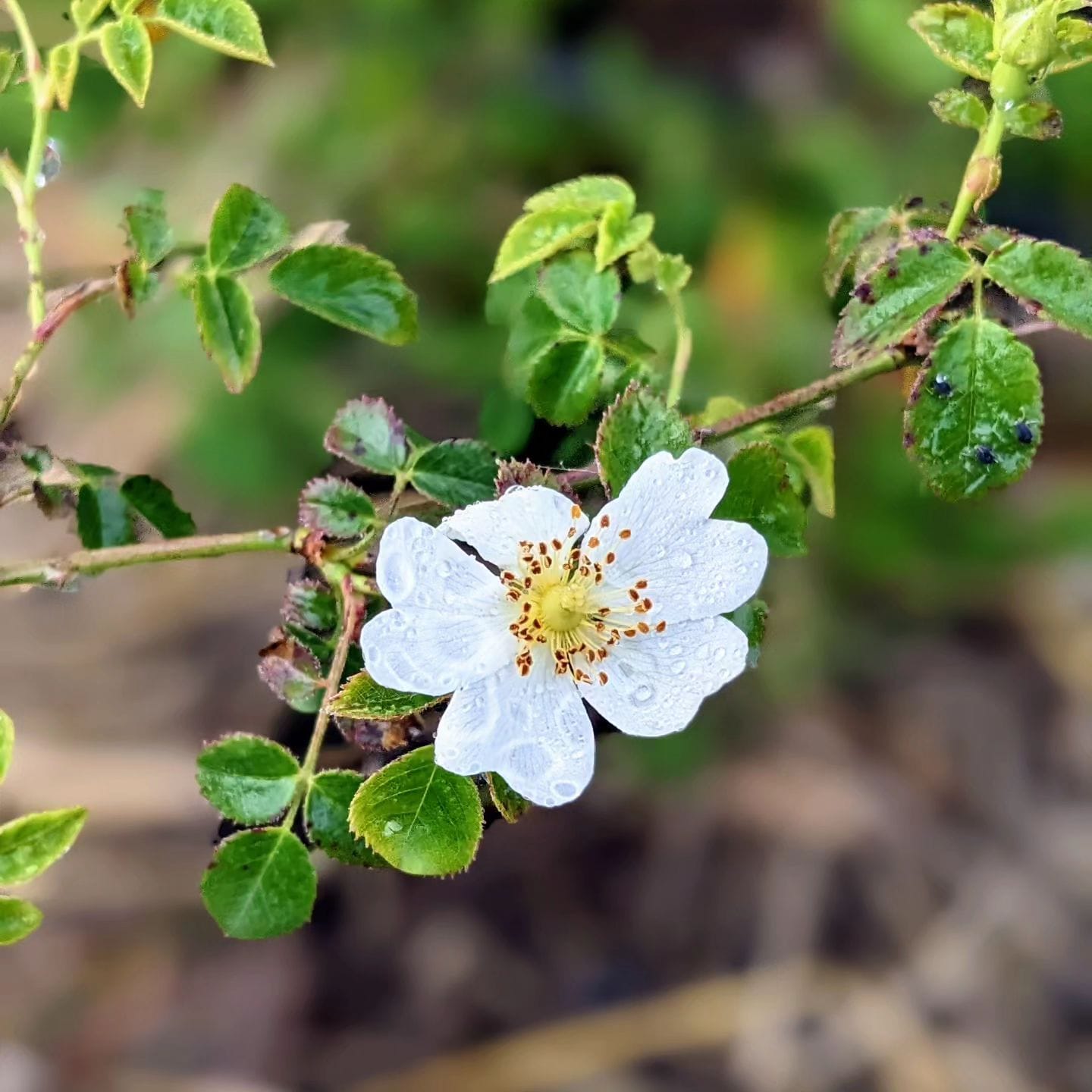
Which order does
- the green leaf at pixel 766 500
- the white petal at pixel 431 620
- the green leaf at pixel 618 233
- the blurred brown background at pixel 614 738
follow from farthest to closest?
the blurred brown background at pixel 614 738 → the green leaf at pixel 618 233 → the green leaf at pixel 766 500 → the white petal at pixel 431 620

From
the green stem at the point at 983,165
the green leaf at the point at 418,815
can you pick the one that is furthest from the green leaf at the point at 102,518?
the green stem at the point at 983,165

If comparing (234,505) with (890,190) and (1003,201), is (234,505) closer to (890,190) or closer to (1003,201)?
(890,190)

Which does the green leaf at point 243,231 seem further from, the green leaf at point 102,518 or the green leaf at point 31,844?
the green leaf at point 31,844

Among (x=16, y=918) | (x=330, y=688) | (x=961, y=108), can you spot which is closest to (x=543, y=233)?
(x=961, y=108)

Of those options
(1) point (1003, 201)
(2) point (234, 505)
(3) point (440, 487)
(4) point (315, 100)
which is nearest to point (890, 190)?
(1) point (1003, 201)

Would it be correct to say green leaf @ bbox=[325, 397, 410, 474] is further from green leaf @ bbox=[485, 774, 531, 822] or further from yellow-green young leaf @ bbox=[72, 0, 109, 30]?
yellow-green young leaf @ bbox=[72, 0, 109, 30]

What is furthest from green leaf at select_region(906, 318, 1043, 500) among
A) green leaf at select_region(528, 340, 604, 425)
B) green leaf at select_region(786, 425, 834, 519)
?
green leaf at select_region(528, 340, 604, 425)

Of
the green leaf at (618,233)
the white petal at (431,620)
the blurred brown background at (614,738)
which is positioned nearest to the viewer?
the white petal at (431,620)
